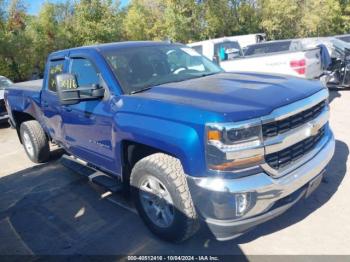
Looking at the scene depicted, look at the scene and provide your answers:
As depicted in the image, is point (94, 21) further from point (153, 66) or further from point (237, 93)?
point (237, 93)

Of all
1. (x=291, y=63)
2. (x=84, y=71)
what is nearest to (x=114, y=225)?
(x=84, y=71)

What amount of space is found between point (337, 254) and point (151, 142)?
181 centimetres

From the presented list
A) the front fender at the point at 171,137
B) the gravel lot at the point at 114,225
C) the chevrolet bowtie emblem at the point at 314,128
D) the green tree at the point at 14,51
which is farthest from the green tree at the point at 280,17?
the front fender at the point at 171,137

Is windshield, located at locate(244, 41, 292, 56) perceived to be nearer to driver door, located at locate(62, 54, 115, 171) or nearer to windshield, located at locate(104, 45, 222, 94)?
windshield, located at locate(104, 45, 222, 94)

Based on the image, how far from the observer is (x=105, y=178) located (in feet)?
14.6

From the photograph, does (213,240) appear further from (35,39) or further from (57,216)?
(35,39)

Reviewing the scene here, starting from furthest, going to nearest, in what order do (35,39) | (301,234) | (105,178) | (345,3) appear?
1. (345,3)
2. (35,39)
3. (105,178)
4. (301,234)

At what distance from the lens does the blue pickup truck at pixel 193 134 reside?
Answer: 289cm

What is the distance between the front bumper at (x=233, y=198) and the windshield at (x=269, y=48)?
8624 mm

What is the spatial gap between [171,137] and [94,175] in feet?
6.00

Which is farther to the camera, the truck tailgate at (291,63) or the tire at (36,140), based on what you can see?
the truck tailgate at (291,63)

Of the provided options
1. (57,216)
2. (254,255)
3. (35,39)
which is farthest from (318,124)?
(35,39)

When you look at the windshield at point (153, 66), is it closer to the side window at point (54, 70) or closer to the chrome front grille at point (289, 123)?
the side window at point (54, 70)

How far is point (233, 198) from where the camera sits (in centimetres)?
285
